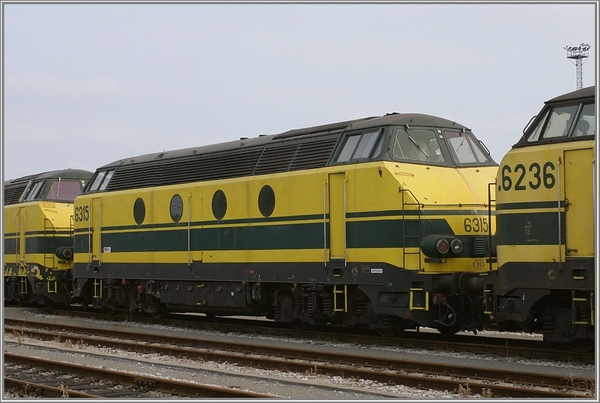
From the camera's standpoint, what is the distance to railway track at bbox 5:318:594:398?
468 inches

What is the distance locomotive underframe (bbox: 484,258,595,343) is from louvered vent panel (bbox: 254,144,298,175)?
5999 millimetres

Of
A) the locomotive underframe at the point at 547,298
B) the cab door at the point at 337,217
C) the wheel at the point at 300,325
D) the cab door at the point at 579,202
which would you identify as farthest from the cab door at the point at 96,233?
the cab door at the point at 579,202

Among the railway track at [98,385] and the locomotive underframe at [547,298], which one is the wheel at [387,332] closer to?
the locomotive underframe at [547,298]

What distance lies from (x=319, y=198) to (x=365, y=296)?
7.50ft

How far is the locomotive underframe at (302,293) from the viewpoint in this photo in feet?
53.5

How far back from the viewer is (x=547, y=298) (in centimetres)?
1412

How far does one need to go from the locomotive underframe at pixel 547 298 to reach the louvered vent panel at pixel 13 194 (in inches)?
834

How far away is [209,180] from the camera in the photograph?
21.4 metres

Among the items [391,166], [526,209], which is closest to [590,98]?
[526,209]

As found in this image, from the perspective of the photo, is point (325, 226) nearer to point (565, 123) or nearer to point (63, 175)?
point (565, 123)

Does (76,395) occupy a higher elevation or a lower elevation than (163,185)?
lower

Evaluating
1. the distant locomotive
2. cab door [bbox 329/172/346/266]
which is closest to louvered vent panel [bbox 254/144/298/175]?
cab door [bbox 329/172/346/266]

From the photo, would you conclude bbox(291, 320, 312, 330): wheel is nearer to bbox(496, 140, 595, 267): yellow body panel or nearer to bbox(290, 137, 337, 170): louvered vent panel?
bbox(290, 137, 337, 170): louvered vent panel

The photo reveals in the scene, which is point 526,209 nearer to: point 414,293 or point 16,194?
point 414,293
